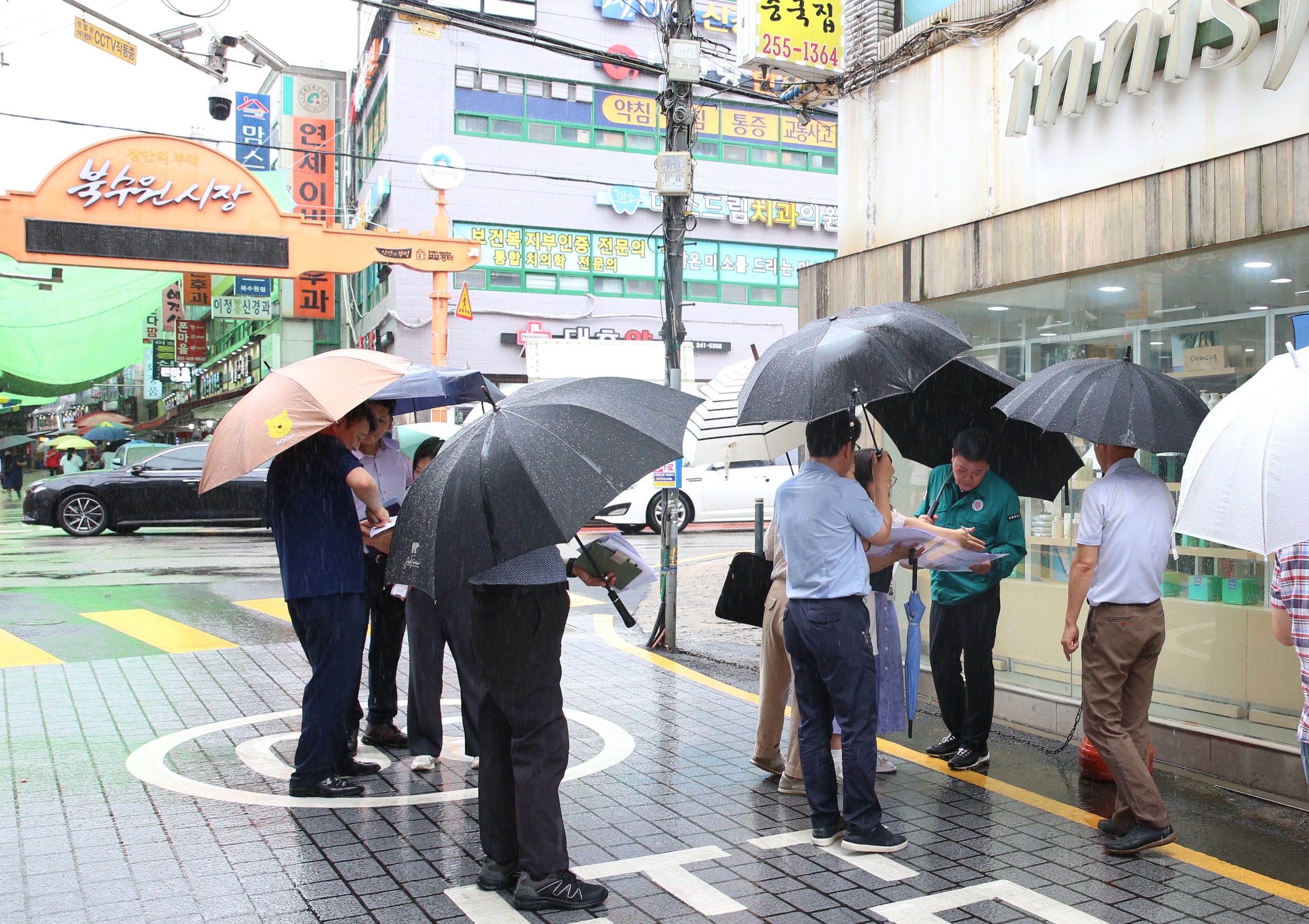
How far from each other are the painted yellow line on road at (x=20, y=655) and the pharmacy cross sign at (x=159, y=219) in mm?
14081

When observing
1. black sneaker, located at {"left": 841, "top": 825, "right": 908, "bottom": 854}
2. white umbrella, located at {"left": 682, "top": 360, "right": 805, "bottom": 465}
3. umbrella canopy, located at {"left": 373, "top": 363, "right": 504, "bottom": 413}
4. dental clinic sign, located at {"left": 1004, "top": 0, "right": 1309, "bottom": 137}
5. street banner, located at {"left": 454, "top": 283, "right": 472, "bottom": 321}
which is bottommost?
black sneaker, located at {"left": 841, "top": 825, "right": 908, "bottom": 854}

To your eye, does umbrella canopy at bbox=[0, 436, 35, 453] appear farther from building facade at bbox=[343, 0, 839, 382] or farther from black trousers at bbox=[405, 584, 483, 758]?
black trousers at bbox=[405, 584, 483, 758]

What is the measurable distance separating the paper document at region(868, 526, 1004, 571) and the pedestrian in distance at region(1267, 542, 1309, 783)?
1545 mm

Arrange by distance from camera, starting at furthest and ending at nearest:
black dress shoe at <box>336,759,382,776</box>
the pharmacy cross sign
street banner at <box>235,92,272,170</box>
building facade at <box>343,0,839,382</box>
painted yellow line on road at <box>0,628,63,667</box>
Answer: street banner at <box>235,92,272,170</box> < building facade at <box>343,0,839,382</box> < the pharmacy cross sign < painted yellow line on road at <box>0,628,63,667</box> < black dress shoe at <box>336,759,382,776</box>

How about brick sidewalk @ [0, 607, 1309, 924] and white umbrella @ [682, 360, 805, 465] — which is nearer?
brick sidewalk @ [0, 607, 1309, 924]

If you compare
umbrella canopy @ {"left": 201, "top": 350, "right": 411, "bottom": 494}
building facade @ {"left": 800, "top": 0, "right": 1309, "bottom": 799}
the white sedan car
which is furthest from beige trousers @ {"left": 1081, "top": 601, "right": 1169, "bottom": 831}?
the white sedan car

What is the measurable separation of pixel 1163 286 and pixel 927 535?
8.16 ft

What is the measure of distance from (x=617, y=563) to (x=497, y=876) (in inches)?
54.7

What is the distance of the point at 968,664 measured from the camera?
19.1 feet

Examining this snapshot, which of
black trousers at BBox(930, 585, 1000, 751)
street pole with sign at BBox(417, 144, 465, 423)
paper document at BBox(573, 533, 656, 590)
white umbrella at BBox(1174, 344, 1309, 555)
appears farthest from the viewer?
street pole with sign at BBox(417, 144, 465, 423)

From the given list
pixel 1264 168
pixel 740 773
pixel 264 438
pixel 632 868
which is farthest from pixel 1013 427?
pixel 264 438

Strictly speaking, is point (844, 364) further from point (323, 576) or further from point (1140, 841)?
point (323, 576)

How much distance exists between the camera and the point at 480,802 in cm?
414

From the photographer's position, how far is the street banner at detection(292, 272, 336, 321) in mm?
36781
